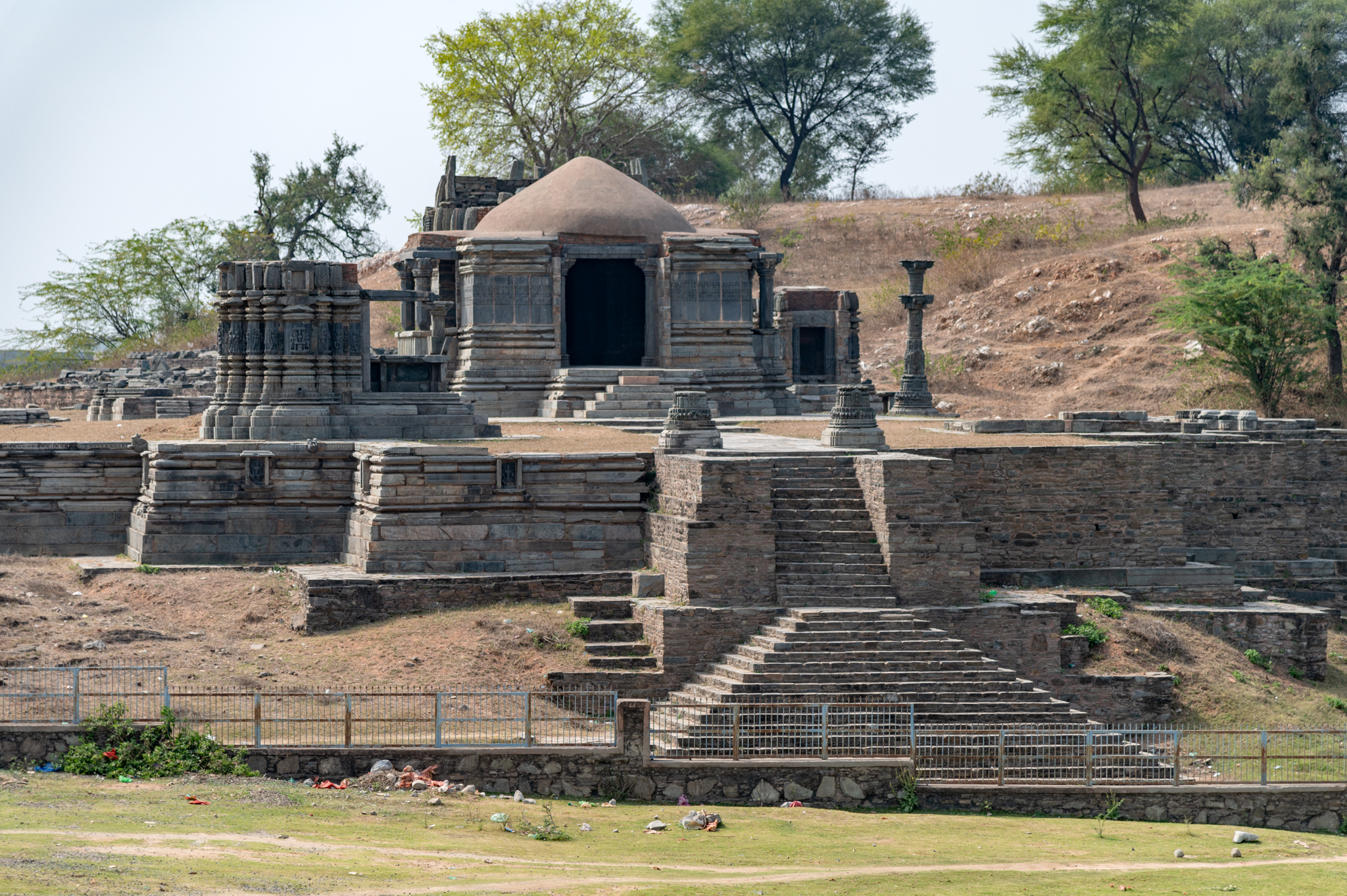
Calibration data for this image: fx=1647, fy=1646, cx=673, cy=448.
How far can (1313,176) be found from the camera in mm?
36344

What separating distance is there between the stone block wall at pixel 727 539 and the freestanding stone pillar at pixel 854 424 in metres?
3.00

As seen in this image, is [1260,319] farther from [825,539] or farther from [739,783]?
[739,783]

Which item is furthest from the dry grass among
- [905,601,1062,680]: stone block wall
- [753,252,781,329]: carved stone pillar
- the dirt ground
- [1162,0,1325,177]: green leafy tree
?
[1162,0,1325,177]: green leafy tree

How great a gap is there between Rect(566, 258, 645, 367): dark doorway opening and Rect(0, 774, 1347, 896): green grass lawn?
19.3 m

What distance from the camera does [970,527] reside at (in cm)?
1780

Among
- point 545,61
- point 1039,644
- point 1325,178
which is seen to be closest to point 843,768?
point 1039,644

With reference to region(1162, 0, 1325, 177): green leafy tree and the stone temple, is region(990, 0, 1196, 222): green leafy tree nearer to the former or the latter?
region(1162, 0, 1325, 177): green leafy tree

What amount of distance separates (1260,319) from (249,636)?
81.5ft

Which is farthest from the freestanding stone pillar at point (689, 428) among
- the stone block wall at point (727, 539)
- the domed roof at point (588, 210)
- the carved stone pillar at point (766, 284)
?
the carved stone pillar at point (766, 284)

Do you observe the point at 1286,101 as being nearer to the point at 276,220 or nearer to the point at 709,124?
the point at 709,124

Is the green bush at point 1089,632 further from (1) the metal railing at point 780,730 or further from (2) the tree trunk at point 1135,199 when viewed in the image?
(2) the tree trunk at point 1135,199

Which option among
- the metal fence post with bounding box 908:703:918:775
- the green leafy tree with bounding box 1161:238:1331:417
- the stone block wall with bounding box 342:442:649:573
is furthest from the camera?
the green leafy tree with bounding box 1161:238:1331:417

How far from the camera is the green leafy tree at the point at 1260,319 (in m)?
34.7

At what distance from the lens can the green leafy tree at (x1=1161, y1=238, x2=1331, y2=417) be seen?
34.7 m
